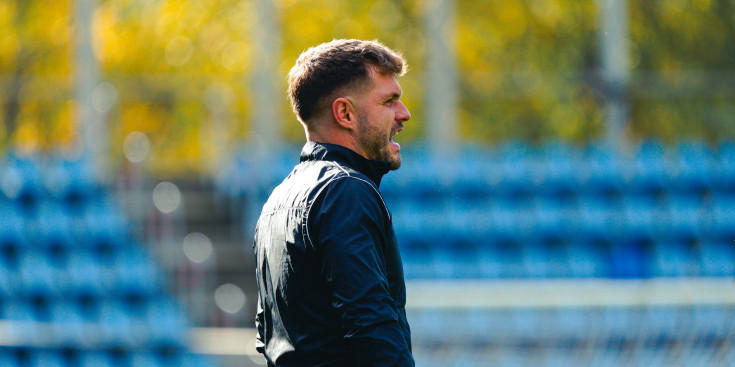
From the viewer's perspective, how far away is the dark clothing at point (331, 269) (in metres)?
2.06

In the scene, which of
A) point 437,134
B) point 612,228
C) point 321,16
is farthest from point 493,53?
point 612,228

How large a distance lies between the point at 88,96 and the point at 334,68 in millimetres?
6923

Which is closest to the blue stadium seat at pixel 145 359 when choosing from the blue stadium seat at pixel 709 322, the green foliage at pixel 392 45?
the green foliage at pixel 392 45

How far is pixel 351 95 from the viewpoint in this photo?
232cm

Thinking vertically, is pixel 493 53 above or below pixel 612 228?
above

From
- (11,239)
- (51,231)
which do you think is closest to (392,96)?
(51,231)

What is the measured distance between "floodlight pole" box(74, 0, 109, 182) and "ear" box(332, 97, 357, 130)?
6.59m

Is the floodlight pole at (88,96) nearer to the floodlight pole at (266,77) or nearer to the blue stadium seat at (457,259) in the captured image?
the floodlight pole at (266,77)

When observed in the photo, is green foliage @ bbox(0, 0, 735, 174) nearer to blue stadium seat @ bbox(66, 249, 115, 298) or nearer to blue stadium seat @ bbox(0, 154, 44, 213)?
blue stadium seat @ bbox(0, 154, 44, 213)

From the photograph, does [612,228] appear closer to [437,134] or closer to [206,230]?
[437,134]

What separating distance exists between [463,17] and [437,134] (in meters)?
4.87

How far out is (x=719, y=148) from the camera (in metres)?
8.62

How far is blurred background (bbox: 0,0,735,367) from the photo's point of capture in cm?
588

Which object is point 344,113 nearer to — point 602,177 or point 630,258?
point 630,258
